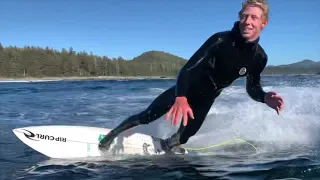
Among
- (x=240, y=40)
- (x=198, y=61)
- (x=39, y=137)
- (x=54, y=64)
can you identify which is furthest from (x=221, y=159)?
(x=54, y=64)

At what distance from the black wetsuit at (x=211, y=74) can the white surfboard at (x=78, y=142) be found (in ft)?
0.84

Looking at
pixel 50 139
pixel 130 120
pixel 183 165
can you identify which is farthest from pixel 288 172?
pixel 50 139

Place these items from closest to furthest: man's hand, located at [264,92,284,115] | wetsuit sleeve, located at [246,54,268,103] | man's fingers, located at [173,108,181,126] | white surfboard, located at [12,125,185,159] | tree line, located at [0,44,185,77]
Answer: man's fingers, located at [173,108,181,126] < man's hand, located at [264,92,284,115] < wetsuit sleeve, located at [246,54,268,103] < white surfboard, located at [12,125,185,159] < tree line, located at [0,44,185,77]

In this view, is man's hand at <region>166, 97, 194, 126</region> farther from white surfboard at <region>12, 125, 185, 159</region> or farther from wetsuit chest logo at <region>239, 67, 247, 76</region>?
white surfboard at <region>12, 125, 185, 159</region>

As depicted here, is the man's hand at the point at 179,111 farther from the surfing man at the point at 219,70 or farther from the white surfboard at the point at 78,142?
the white surfboard at the point at 78,142

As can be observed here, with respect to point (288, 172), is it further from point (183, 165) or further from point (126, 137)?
point (126, 137)

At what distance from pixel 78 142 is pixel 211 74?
2650 mm

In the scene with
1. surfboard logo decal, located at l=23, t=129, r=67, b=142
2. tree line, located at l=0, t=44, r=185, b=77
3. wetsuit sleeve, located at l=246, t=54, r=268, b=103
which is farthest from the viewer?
tree line, located at l=0, t=44, r=185, b=77

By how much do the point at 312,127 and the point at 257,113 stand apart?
209 centimetres

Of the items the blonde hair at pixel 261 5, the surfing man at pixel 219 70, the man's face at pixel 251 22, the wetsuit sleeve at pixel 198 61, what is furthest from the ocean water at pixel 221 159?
the blonde hair at pixel 261 5

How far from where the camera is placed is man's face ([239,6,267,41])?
4523mm

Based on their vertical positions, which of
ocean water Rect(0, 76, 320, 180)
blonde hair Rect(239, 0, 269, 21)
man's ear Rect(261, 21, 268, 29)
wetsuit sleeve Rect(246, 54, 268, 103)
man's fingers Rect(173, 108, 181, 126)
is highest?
blonde hair Rect(239, 0, 269, 21)

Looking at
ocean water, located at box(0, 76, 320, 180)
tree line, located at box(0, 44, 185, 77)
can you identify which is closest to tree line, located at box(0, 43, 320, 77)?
tree line, located at box(0, 44, 185, 77)

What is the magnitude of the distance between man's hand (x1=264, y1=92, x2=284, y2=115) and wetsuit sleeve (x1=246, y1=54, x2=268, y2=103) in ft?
0.67
